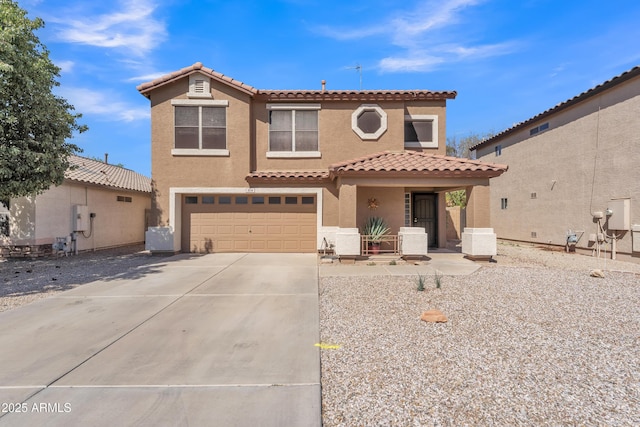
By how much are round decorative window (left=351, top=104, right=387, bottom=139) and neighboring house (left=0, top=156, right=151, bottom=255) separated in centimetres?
1126

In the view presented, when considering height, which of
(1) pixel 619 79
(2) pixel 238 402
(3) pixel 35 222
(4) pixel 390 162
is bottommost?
(2) pixel 238 402

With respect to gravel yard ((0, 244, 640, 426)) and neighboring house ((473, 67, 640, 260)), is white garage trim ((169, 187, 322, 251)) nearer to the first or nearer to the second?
gravel yard ((0, 244, 640, 426))

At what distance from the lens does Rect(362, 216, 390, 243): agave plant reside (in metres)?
11.6

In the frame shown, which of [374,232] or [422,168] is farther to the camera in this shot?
[374,232]

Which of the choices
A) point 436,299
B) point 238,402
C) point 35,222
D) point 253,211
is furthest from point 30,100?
point 436,299

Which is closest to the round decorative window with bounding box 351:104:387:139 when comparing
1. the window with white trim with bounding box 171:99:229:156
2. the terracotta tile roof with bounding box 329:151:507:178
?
the terracotta tile roof with bounding box 329:151:507:178

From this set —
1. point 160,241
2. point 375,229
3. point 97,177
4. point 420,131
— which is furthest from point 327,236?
point 97,177

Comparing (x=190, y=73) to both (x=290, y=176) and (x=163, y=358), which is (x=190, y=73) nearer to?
(x=290, y=176)

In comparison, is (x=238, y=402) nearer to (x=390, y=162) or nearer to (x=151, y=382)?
(x=151, y=382)

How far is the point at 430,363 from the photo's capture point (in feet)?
12.6

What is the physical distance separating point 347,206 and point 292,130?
491cm

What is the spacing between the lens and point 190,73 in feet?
43.3

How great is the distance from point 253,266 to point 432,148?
369 inches

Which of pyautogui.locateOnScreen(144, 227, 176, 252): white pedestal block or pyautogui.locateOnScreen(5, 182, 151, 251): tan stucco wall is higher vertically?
pyautogui.locateOnScreen(5, 182, 151, 251): tan stucco wall
